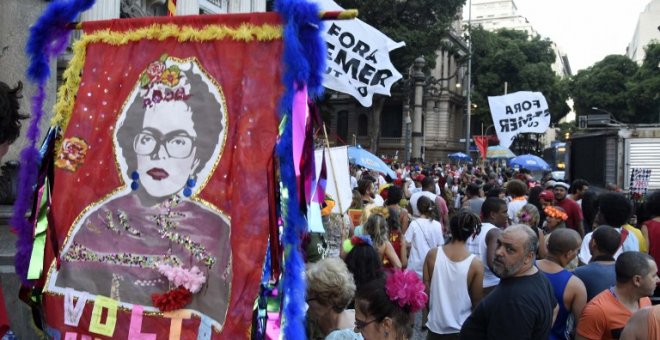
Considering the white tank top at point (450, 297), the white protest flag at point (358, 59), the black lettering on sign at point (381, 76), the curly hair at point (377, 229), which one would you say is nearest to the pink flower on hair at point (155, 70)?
the white tank top at point (450, 297)

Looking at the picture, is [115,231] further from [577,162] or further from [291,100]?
[577,162]

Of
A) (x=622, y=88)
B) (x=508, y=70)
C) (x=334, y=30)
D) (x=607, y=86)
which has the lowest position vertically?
(x=334, y=30)

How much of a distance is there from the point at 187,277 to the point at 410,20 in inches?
1351

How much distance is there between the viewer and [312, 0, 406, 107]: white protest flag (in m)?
6.38

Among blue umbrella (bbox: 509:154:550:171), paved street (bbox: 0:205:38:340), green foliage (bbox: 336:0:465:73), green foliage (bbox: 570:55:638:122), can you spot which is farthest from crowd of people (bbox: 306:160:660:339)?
green foliage (bbox: 570:55:638:122)

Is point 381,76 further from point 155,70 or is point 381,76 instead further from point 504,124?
point 504,124

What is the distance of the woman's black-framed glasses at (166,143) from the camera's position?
9.04ft

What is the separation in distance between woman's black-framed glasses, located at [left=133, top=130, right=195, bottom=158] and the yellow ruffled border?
0.48m

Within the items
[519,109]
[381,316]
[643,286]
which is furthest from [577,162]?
[381,316]

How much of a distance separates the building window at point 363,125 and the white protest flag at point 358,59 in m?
45.9

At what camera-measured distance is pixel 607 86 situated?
52.2 m

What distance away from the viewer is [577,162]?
19.5 m

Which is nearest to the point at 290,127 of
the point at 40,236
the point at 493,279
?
the point at 40,236

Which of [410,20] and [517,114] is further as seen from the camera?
[410,20]
